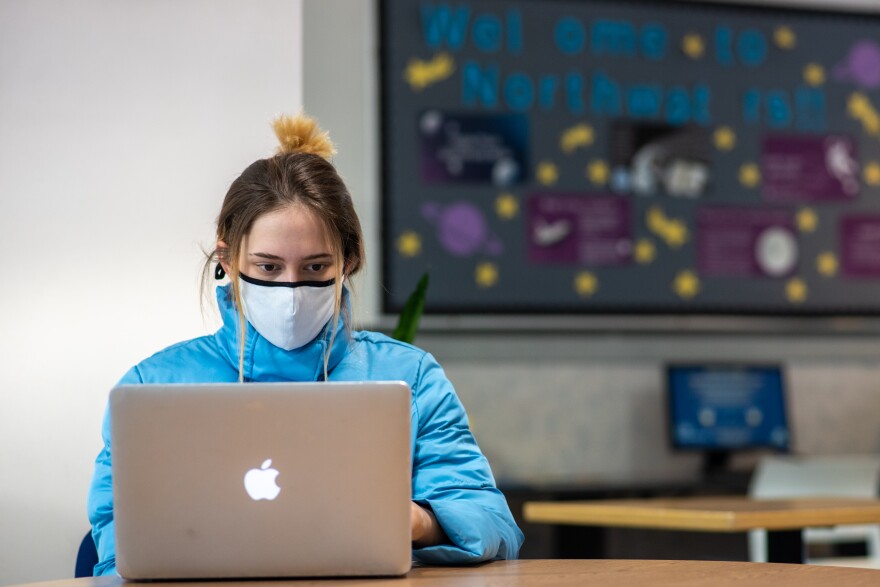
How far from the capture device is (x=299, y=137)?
191 centimetres

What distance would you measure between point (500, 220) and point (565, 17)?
804mm

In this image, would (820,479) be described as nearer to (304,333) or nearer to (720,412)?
(720,412)

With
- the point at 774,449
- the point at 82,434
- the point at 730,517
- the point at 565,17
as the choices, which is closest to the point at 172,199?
the point at 82,434

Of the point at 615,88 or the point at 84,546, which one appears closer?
the point at 84,546

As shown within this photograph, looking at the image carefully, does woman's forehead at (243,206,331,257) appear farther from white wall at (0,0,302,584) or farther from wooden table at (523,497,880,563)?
wooden table at (523,497,880,563)

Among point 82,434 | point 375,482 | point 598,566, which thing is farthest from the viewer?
point 82,434

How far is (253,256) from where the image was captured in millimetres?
1708

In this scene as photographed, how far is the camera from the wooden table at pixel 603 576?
1.31 m

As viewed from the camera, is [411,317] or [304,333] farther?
[411,317]

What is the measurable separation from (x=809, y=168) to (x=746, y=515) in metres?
2.26

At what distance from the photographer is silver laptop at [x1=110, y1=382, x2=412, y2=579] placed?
129 centimetres

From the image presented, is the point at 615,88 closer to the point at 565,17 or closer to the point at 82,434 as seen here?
the point at 565,17

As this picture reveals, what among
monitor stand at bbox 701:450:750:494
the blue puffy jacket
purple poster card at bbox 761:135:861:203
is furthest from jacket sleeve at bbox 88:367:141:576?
purple poster card at bbox 761:135:861:203

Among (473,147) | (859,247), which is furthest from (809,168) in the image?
(473,147)
